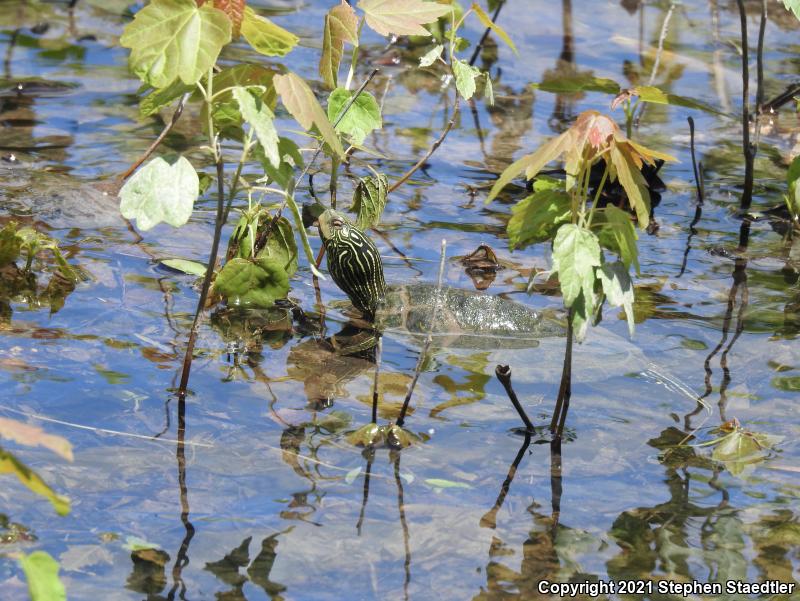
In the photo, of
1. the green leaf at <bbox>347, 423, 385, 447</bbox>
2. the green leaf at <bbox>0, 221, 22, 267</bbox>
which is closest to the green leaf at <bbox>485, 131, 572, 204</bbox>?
the green leaf at <bbox>347, 423, 385, 447</bbox>

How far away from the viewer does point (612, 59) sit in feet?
22.7

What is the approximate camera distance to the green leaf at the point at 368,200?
12.8 ft

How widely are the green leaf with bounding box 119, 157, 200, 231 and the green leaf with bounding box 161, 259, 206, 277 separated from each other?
1133 millimetres

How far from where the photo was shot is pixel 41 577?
72.6 inches

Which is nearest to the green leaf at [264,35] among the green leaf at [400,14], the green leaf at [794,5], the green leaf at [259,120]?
the green leaf at [259,120]

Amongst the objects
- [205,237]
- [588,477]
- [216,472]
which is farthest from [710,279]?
[216,472]

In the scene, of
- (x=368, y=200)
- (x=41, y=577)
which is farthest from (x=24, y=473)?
(x=368, y=200)

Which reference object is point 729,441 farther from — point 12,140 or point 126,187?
point 12,140

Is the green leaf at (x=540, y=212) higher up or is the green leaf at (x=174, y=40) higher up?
the green leaf at (x=174, y=40)

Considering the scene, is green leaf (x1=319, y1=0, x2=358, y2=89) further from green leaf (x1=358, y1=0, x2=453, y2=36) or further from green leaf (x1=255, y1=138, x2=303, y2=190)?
green leaf (x1=255, y1=138, x2=303, y2=190)

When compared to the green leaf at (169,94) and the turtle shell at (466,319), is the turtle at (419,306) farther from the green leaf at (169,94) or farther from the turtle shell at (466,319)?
the green leaf at (169,94)

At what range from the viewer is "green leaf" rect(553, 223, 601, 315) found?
8.28 feet

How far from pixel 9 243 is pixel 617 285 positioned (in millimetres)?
2035

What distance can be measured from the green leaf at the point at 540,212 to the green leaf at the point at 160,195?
0.81 metres
